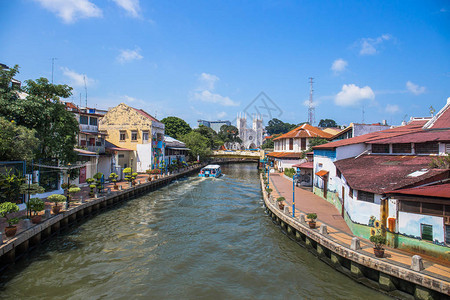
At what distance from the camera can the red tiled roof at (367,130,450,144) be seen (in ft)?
47.8

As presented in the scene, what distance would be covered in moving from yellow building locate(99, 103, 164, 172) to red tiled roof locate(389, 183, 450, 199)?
122 ft

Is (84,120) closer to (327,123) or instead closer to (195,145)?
(195,145)

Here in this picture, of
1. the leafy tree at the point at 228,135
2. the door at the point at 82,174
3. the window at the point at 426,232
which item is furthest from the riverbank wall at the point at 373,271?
the leafy tree at the point at 228,135

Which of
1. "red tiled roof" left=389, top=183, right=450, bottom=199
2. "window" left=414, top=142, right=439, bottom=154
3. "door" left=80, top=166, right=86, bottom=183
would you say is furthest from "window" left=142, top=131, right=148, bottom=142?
"red tiled roof" left=389, top=183, right=450, bottom=199

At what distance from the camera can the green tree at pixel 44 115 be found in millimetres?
20344

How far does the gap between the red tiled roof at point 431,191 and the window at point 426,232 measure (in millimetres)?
1351

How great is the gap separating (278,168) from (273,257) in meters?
35.3

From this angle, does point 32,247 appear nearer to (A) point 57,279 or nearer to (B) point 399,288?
(A) point 57,279

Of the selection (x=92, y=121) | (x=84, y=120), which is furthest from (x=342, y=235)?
(x=92, y=121)

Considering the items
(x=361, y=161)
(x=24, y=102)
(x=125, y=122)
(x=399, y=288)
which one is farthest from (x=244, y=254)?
(x=125, y=122)

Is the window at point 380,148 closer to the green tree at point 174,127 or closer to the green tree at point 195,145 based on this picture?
the green tree at point 195,145

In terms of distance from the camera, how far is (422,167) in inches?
547

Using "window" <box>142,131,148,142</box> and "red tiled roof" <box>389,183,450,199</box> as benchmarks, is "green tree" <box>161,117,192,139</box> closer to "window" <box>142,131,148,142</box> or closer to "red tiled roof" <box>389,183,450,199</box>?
"window" <box>142,131,148,142</box>

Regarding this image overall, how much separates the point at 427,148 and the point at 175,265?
15470 mm
